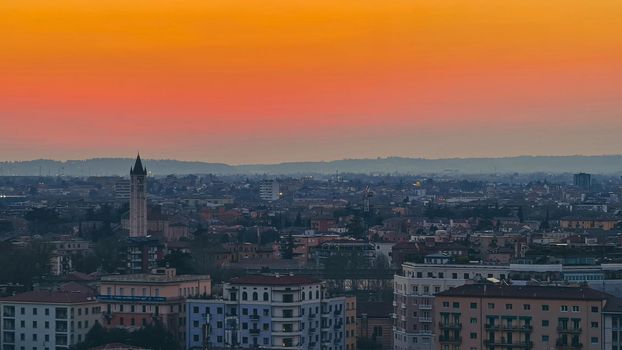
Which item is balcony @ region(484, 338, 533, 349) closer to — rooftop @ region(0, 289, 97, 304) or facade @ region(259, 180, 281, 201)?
rooftop @ region(0, 289, 97, 304)

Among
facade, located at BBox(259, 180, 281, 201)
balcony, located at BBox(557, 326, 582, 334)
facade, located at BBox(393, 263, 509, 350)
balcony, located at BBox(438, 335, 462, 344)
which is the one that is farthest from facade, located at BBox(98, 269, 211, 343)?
facade, located at BBox(259, 180, 281, 201)

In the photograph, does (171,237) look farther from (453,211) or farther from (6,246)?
(453,211)

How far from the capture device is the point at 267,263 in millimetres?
75062

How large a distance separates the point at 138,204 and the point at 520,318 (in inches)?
1897

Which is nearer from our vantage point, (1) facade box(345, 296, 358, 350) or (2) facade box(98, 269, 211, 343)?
(2) facade box(98, 269, 211, 343)

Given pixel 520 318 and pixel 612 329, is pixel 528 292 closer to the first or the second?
pixel 520 318

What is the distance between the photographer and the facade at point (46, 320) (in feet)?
155

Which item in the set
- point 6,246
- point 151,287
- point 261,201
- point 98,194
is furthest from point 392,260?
point 98,194

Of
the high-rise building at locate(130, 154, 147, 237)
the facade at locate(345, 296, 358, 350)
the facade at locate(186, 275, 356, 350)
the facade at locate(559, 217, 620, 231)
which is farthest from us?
the facade at locate(559, 217, 620, 231)

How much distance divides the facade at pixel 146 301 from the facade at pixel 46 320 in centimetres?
41

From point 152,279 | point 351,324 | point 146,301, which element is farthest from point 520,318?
point 152,279

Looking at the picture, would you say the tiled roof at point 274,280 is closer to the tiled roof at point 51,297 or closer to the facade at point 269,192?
the tiled roof at point 51,297

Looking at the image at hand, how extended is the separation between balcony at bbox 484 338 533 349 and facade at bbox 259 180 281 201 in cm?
14119

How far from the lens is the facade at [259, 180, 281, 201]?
186m
